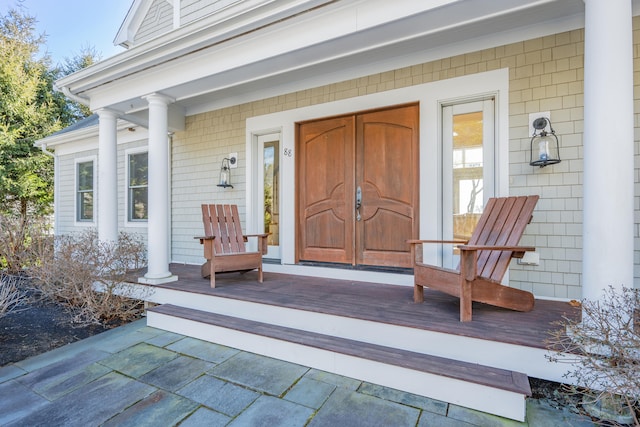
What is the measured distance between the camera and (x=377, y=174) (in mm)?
3943

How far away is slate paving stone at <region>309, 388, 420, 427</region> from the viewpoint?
5.92ft

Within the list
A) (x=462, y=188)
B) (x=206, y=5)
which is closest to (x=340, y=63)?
(x=462, y=188)

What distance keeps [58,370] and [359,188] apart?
329 cm

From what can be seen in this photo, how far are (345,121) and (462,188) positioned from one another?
1.65m

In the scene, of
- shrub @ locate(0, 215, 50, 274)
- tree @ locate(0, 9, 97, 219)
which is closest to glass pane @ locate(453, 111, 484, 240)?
shrub @ locate(0, 215, 50, 274)

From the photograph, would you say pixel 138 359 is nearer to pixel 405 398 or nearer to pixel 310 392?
pixel 310 392

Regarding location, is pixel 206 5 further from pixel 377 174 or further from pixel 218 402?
pixel 218 402

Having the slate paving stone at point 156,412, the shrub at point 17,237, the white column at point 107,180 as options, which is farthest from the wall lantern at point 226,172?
the shrub at point 17,237

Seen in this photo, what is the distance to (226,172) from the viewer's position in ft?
16.3

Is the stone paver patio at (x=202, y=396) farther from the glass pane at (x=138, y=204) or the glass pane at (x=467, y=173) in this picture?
the glass pane at (x=138, y=204)

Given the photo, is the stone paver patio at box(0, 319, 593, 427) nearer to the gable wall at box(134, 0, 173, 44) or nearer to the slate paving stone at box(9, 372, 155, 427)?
the slate paving stone at box(9, 372, 155, 427)

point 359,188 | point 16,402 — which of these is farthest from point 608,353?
point 16,402

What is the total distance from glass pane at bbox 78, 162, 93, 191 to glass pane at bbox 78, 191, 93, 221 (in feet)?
0.45

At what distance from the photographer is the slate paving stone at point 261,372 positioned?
2.20 meters
